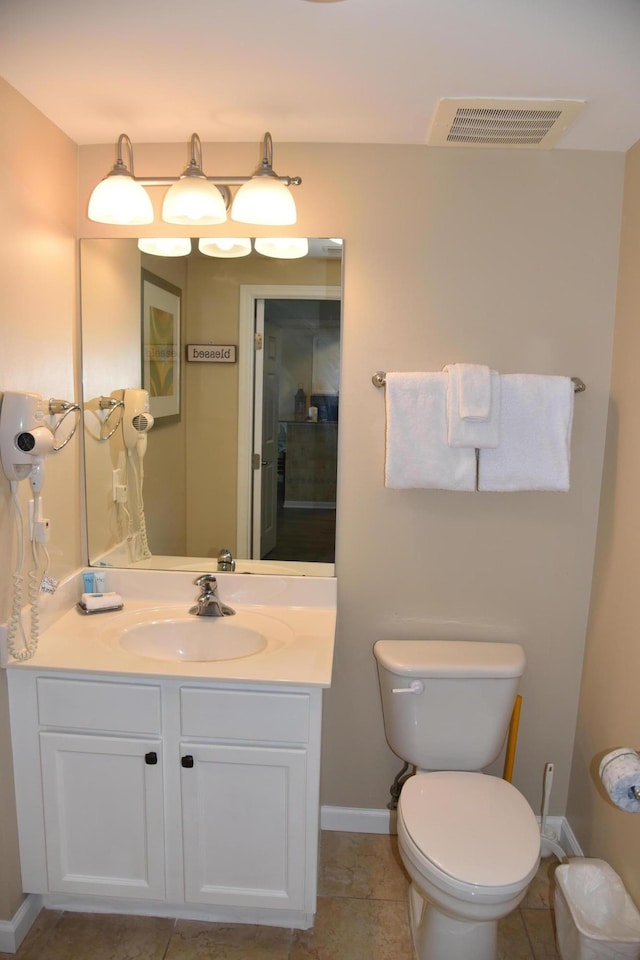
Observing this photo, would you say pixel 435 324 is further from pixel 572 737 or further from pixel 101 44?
pixel 572 737

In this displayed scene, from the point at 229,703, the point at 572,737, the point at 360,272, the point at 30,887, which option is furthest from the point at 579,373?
the point at 30,887

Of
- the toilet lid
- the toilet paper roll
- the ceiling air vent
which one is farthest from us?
the ceiling air vent

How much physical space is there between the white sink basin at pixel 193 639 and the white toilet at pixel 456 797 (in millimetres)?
425

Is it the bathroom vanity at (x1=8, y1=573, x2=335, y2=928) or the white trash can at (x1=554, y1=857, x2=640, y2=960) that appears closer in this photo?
the white trash can at (x1=554, y1=857, x2=640, y2=960)

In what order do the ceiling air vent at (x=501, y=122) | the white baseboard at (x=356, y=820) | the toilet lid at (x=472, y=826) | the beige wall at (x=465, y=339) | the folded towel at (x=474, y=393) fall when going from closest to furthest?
the toilet lid at (x=472, y=826)
the ceiling air vent at (x=501, y=122)
the folded towel at (x=474, y=393)
the beige wall at (x=465, y=339)
the white baseboard at (x=356, y=820)

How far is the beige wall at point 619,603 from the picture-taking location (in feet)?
6.06

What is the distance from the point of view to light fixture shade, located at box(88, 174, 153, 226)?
179 centimetres

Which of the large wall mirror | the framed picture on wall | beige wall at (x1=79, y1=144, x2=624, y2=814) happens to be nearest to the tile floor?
beige wall at (x1=79, y1=144, x2=624, y2=814)

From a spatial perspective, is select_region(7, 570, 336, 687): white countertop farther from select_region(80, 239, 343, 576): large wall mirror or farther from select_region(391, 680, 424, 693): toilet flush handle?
select_region(391, 680, 424, 693): toilet flush handle

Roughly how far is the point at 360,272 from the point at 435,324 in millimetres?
279

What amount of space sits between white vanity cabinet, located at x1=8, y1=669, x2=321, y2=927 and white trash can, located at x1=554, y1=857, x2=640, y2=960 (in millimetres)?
654

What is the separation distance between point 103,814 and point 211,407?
3.98ft

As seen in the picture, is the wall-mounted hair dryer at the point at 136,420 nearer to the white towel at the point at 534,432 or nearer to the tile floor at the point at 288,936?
the white towel at the point at 534,432

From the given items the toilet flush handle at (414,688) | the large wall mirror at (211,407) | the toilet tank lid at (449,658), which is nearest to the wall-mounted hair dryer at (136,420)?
the large wall mirror at (211,407)
